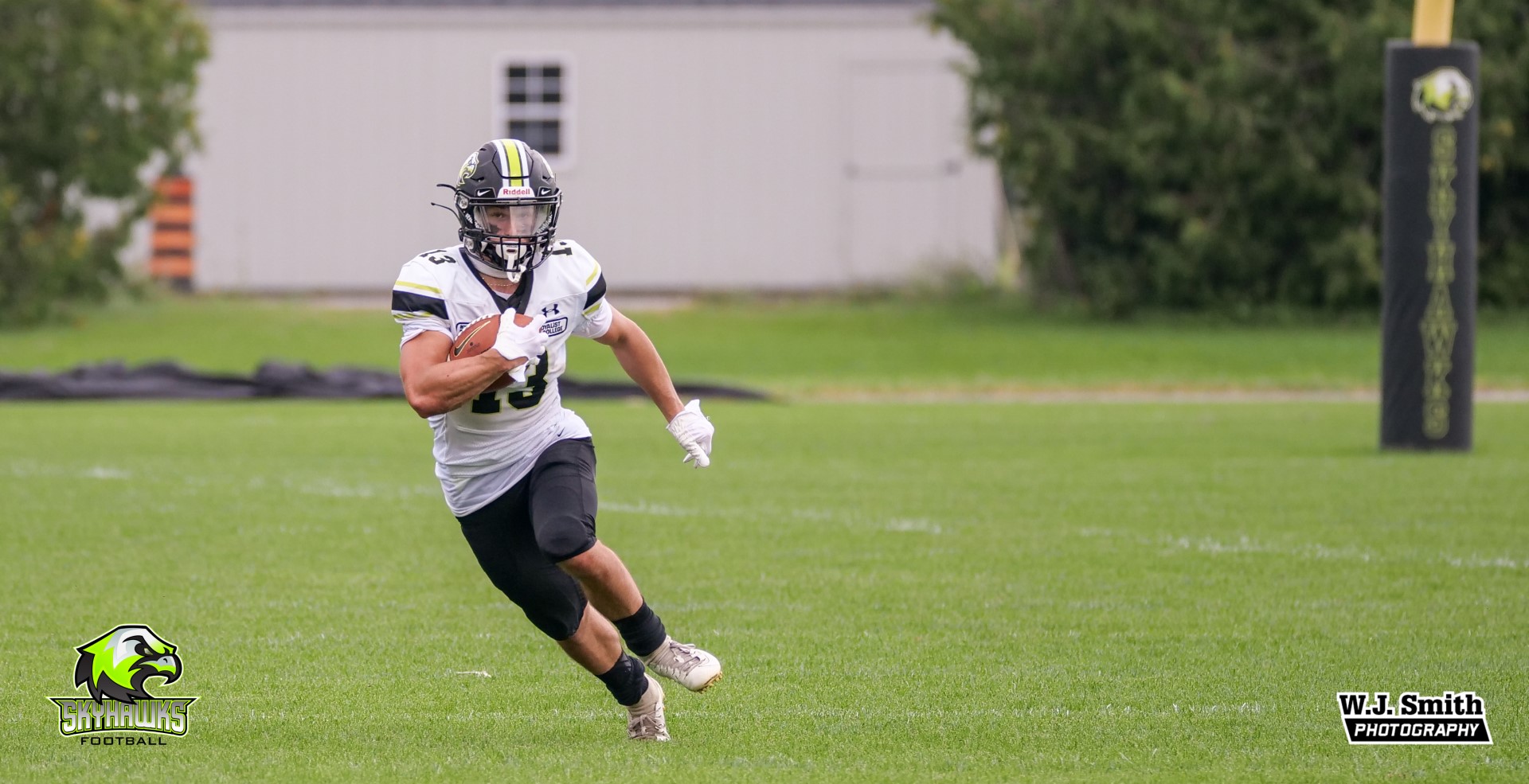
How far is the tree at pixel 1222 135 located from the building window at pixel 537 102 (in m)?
7.25

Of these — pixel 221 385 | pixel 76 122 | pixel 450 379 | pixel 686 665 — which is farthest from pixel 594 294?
pixel 76 122

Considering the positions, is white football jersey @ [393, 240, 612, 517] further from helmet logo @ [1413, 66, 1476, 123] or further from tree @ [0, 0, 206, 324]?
tree @ [0, 0, 206, 324]

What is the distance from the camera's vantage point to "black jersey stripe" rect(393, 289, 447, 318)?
5801 mm

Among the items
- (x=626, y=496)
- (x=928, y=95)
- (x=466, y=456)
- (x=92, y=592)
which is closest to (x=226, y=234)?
(x=928, y=95)

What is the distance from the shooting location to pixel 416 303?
580cm

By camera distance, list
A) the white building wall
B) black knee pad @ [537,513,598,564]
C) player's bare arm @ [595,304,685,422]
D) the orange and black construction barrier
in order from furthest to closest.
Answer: the orange and black construction barrier < the white building wall < player's bare arm @ [595,304,685,422] < black knee pad @ [537,513,598,564]

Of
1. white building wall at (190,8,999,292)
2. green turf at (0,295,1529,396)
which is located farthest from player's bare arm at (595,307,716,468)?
white building wall at (190,8,999,292)

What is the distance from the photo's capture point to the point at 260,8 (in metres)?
31.5

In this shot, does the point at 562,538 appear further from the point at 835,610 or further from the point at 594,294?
the point at 835,610

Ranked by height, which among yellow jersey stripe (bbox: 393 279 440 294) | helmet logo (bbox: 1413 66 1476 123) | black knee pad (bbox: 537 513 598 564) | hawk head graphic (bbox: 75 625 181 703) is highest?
helmet logo (bbox: 1413 66 1476 123)

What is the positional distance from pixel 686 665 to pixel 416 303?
142 centimetres

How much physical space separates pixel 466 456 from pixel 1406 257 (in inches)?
417

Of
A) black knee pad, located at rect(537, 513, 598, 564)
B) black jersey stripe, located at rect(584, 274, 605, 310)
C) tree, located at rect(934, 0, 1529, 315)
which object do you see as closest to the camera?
black knee pad, located at rect(537, 513, 598, 564)

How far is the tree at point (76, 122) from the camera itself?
85.5 ft
